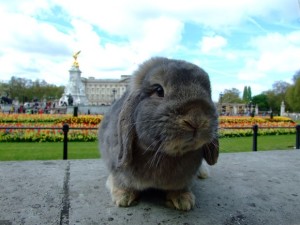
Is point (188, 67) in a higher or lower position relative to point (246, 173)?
higher

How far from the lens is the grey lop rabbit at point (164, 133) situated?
2.14 meters

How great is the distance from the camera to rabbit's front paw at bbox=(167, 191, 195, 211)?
2766mm

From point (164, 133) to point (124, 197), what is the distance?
1.00 m

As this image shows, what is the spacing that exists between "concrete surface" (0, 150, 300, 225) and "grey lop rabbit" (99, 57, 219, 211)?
19cm

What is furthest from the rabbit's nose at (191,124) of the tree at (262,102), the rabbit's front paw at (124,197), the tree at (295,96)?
the tree at (262,102)

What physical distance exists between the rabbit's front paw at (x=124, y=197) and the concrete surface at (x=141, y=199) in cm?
6

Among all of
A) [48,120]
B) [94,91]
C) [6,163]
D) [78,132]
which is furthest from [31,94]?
[6,163]

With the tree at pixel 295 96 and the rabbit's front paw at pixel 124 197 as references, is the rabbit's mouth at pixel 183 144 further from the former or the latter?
the tree at pixel 295 96

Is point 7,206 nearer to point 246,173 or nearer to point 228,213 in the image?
point 228,213

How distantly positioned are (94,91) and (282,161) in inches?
4219

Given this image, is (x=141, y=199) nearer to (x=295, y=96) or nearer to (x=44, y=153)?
(x=44, y=153)

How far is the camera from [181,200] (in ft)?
9.11

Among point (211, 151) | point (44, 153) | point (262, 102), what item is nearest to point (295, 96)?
point (262, 102)

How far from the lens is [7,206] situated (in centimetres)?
279
